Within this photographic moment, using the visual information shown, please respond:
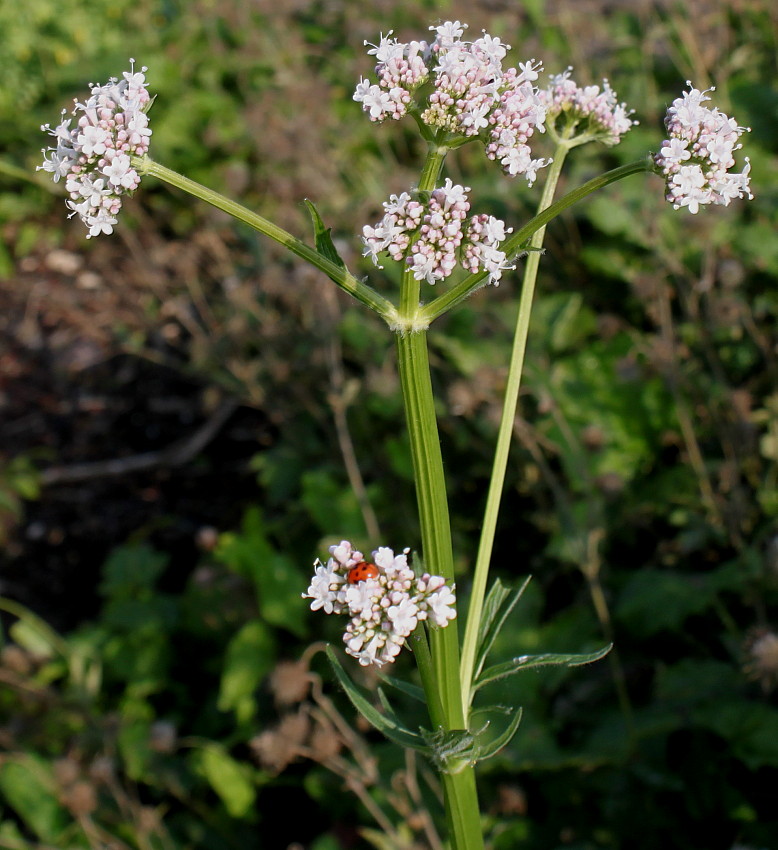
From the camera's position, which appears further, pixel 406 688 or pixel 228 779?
pixel 228 779

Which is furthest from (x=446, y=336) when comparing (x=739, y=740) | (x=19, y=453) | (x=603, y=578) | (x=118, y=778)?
(x=19, y=453)

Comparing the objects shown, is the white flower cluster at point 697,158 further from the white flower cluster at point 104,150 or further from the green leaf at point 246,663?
the green leaf at point 246,663

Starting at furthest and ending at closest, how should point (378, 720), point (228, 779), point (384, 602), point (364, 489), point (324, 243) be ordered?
point (364, 489), point (228, 779), point (378, 720), point (324, 243), point (384, 602)

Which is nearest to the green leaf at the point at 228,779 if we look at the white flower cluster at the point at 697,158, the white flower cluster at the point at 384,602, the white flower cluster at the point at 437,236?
the white flower cluster at the point at 384,602

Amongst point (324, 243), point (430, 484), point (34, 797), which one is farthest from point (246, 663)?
point (324, 243)

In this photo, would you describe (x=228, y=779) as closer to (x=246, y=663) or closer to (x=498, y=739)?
(x=246, y=663)

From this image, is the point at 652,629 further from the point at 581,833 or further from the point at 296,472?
the point at 296,472
